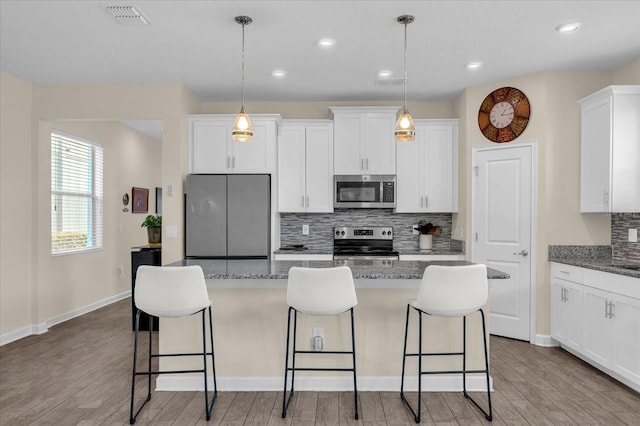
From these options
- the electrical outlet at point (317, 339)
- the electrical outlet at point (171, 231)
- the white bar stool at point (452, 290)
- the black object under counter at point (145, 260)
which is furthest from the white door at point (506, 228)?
the black object under counter at point (145, 260)

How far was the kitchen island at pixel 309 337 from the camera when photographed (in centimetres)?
317

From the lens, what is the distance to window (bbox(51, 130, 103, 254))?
5281mm

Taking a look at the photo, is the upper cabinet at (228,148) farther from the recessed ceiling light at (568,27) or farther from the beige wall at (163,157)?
the recessed ceiling light at (568,27)

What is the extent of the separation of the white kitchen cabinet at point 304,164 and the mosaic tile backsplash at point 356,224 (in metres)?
0.39

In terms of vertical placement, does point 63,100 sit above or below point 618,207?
above

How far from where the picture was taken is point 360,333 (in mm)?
3184

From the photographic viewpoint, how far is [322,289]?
265 cm

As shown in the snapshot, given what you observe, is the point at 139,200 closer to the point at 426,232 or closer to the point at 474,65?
the point at 426,232

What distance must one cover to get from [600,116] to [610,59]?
57cm

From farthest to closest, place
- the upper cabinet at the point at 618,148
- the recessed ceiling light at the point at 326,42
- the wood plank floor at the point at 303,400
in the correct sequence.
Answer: the upper cabinet at the point at 618,148 → the recessed ceiling light at the point at 326,42 → the wood plank floor at the point at 303,400

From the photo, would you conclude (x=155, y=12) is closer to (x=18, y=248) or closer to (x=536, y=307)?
(x=18, y=248)

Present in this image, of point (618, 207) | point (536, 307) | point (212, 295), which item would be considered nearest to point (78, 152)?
point (212, 295)

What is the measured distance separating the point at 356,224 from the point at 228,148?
1827mm

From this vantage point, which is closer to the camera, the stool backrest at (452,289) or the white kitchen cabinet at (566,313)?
the stool backrest at (452,289)
